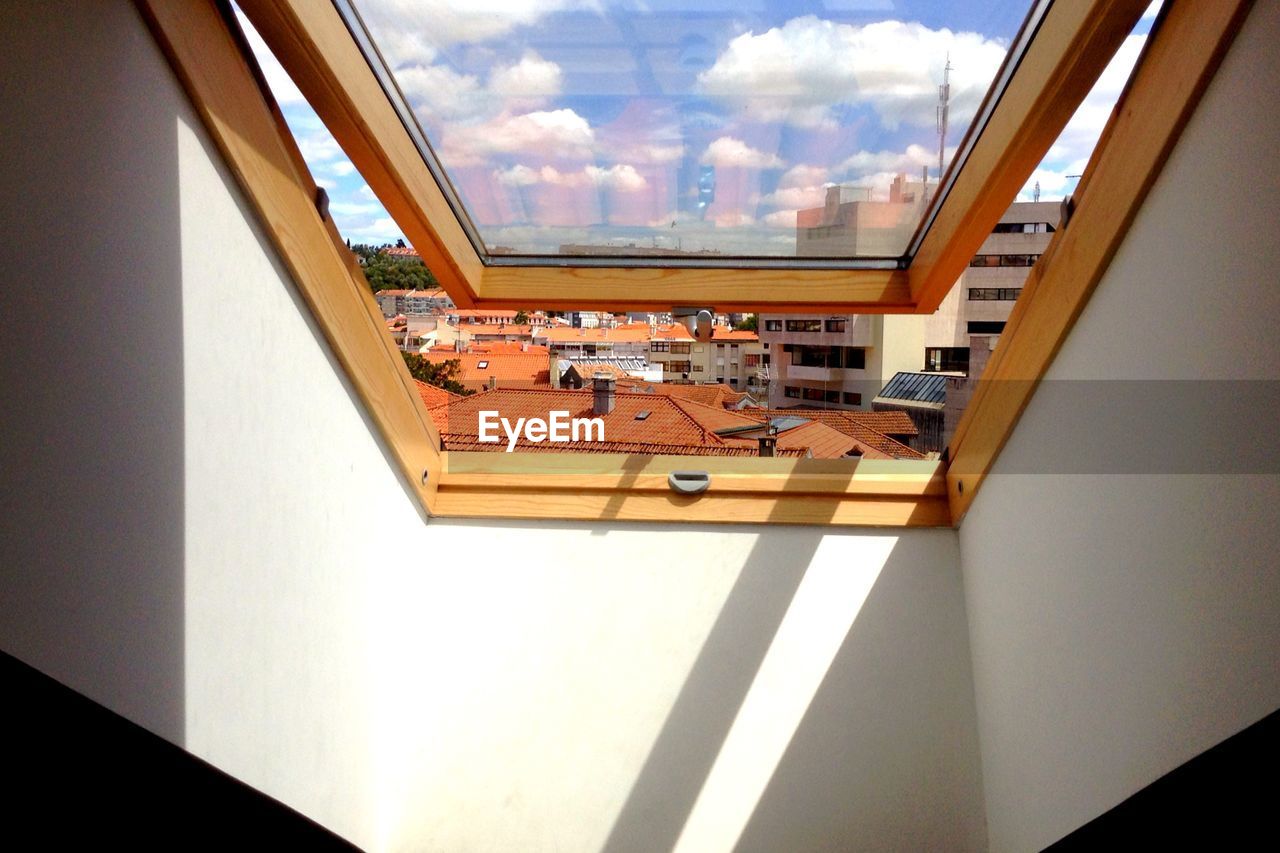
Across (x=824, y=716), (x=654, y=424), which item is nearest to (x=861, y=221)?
(x=654, y=424)

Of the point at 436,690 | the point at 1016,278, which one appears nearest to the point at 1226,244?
the point at 1016,278

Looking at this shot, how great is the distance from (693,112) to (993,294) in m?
0.76

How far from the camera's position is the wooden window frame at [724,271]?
1348 mm

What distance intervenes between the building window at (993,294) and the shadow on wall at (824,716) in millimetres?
618

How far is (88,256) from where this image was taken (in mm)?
1127

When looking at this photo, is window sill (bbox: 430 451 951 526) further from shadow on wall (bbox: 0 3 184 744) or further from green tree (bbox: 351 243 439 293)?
shadow on wall (bbox: 0 3 184 744)

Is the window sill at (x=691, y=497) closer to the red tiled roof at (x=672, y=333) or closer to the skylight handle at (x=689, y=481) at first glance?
the skylight handle at (x=689, y=481)

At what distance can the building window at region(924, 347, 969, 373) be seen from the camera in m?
2.12

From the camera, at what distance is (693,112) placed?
180cm

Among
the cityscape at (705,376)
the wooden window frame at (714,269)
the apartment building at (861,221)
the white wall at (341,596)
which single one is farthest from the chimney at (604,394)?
the apartment building at (861,221)

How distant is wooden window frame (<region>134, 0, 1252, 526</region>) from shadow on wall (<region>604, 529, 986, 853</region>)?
0.14 m

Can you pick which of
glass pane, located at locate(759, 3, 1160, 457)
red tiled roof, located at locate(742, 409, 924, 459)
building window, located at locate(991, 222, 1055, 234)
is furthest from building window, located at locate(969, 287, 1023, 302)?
red tiled roof, located at locate(742, 409, 924, 459)

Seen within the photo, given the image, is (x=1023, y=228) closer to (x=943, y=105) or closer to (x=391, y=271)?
(x=943, y=105)

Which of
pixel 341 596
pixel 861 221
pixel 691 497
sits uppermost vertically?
pixel 861 221
